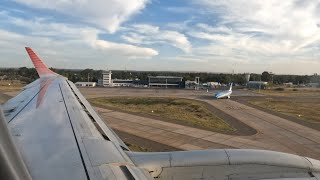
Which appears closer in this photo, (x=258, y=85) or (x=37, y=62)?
(x=37, y=62)

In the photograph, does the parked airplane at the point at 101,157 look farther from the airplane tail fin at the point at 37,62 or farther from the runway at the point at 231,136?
the runway at the point at 231,136

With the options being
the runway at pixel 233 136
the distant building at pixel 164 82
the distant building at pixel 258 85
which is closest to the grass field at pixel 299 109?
the runway at pixel 233 136

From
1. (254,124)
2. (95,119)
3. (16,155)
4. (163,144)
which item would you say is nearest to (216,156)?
(95,119)

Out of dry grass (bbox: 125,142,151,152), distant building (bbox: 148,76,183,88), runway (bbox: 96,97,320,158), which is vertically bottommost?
dry grass (bbox: 125,142,151,152)

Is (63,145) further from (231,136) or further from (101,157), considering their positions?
(231,136)

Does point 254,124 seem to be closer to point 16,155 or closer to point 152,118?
point 152,118

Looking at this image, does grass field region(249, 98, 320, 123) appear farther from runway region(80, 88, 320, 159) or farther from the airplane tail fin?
the airplane tail fin

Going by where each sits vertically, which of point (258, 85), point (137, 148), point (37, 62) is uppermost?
point (37, 62)

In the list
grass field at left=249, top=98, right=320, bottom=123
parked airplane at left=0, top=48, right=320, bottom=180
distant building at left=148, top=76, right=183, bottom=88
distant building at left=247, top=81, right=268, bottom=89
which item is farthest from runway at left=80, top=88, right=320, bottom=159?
distant building at left=148, top=76, right=183, bottom=88

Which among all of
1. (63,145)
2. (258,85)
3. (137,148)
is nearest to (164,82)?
(258,85)
